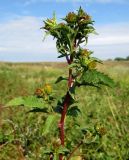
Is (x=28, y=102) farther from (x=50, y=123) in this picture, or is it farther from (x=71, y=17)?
(x=71, y=17)

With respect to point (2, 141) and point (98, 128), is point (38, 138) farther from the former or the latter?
point (98, 128)

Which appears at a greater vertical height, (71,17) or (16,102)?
(71,17)

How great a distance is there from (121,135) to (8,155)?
52.7 inches

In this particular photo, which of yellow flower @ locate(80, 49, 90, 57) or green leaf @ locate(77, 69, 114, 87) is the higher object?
yellow flower @ locate(80, 49, 90, 57)


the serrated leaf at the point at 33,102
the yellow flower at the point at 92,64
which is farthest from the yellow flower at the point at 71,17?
the serrated leaf at the point at 33,102

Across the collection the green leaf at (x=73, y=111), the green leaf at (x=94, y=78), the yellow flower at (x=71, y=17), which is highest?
the yellow flower at (x=71, y=17)

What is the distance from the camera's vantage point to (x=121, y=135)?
16.2ft

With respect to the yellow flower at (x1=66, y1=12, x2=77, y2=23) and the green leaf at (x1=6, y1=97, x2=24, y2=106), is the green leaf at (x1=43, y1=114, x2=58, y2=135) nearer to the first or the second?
the green leaf at (x1=6, y1=97, x2=24, y2=106)

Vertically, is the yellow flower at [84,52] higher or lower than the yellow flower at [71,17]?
lower

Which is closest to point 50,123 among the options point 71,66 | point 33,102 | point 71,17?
point 33,102

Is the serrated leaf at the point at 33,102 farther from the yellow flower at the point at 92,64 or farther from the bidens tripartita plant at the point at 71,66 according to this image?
the yellow flower at the point at 92,64

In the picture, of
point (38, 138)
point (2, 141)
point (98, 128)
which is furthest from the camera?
point (38, 138)

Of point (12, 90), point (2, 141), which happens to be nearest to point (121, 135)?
point (2, 141)

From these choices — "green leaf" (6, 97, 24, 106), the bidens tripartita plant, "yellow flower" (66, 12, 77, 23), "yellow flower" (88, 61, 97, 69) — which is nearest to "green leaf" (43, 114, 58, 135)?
the bidens tripartita plant
